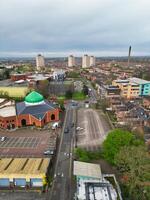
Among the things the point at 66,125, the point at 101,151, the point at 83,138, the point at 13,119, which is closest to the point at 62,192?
the point at 101,151

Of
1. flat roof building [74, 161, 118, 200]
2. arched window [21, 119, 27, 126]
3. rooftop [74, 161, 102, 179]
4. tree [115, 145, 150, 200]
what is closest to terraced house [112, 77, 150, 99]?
arched window [21, 119, 27, 126]

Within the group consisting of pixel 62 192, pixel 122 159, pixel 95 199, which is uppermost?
pixel 122 159

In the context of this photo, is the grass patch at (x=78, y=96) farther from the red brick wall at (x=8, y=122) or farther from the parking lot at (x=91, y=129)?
the red brick wall at (x=8, y=122)

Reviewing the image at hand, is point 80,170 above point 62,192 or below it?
above

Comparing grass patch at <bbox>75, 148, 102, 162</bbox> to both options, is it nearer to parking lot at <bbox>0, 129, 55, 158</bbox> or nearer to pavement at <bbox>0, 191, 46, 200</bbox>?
parking lot at <bbox>0, 129, 55, 158</bbox>

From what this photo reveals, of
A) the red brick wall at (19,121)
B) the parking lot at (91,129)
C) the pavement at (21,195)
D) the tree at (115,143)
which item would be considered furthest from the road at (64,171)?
the red brick wall at (19,121)

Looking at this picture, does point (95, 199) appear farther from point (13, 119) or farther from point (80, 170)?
point (13, 119)
